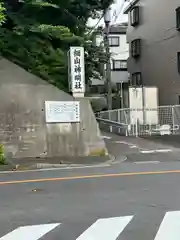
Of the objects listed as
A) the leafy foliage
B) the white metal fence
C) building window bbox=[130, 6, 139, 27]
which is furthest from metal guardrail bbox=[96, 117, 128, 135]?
building window bbox=[130, 6, 139, 27]


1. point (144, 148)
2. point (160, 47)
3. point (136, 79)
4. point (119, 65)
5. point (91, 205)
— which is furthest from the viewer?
point (119, 65)

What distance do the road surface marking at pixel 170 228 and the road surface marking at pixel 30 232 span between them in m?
1.57

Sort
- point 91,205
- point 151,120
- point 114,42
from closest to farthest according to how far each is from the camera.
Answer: point 91,205 → point 151,120 → point 114,42

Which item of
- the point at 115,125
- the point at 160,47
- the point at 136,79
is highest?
the point at 160,47

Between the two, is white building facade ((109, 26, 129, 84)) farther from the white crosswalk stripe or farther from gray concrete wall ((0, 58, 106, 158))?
the white crosswalk stripe

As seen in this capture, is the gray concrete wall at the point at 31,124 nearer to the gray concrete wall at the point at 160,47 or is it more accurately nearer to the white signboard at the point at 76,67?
the white signboard at the point at 76,67

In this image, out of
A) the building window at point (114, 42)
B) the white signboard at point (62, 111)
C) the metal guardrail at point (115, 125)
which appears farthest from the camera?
the building window at point (114, 42)

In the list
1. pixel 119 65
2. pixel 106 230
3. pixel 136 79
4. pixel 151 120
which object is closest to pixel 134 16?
pixel 136 79

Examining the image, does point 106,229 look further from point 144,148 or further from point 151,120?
point 151,120

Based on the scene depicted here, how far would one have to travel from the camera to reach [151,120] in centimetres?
2448

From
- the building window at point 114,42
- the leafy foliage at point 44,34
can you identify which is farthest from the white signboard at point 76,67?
the building window at point 114,42

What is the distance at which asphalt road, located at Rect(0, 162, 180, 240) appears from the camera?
219 inches

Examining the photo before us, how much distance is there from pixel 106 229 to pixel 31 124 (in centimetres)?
957

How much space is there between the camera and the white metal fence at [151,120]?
23.5 meters
